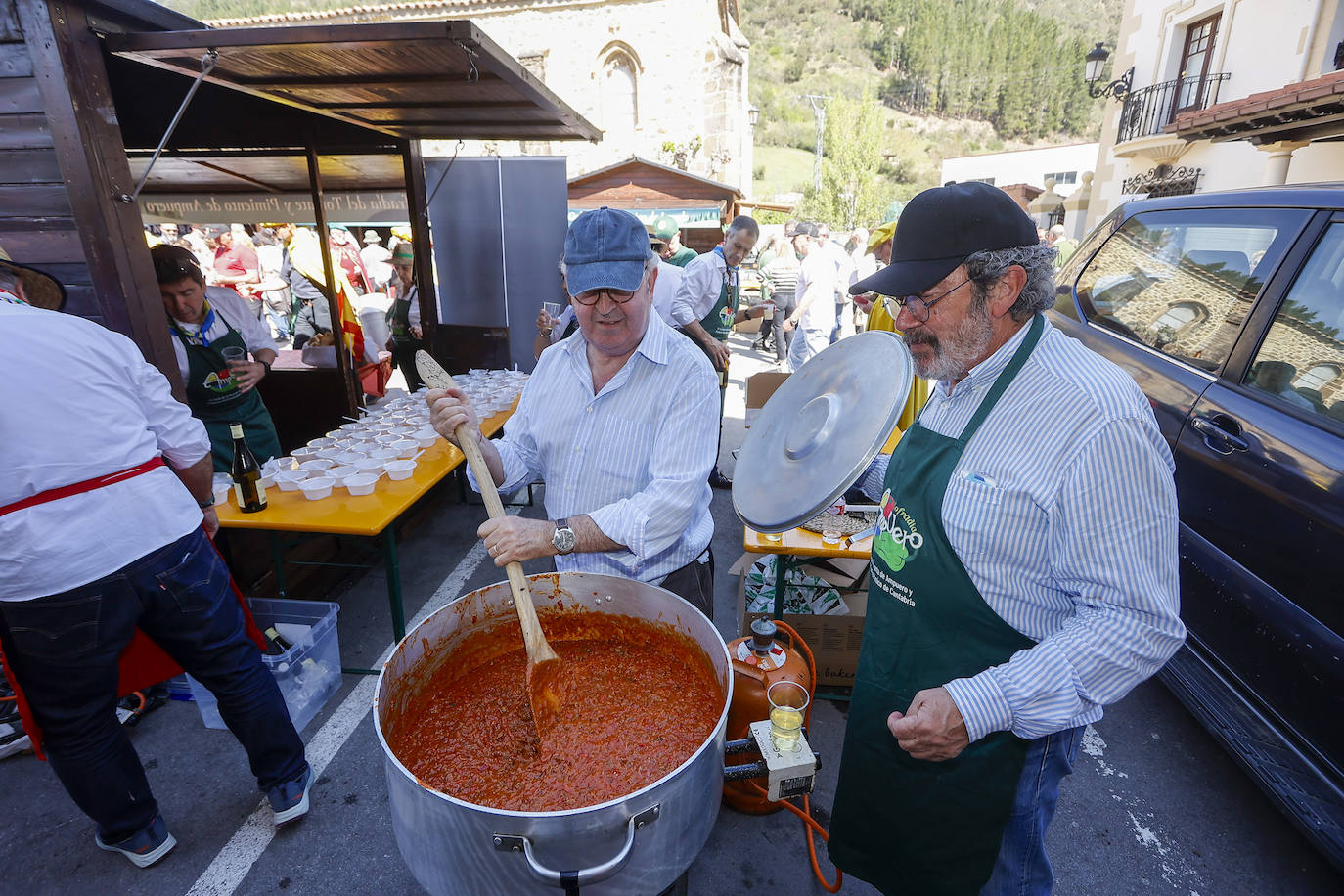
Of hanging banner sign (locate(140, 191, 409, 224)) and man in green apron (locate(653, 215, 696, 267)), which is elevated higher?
hanging banner sign (locate(140, 191, 409, 224))

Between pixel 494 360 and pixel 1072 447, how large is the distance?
19.9 ft

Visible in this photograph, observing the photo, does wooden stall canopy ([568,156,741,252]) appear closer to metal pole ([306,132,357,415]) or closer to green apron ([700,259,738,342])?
green apron ([700,259,738,342])

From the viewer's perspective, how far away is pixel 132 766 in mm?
2266

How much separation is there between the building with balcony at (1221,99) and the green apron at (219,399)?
25.4 feet

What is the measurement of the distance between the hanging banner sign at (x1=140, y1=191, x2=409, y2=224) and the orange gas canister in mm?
6932

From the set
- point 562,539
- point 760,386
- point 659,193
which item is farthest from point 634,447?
point 659,193

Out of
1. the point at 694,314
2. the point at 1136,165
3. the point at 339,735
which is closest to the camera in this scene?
the point at 339,735

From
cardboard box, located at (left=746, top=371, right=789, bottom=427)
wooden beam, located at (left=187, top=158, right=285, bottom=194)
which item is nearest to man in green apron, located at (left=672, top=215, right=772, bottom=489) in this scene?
cardboard box, located at (left=746, top=371, right=789, bottom=427)

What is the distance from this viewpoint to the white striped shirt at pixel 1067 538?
3.75 feet

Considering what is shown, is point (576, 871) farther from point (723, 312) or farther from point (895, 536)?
point (723, 312)

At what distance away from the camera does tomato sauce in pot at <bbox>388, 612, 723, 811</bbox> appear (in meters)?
1.42

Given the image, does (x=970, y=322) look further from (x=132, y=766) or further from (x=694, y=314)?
(x=694, y=314)

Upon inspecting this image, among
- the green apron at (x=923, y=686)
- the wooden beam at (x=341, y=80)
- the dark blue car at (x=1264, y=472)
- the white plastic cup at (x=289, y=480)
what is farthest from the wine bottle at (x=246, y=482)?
the dark blue car at (x=1264, y=472)

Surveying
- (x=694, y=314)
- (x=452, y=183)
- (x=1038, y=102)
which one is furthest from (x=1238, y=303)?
(x=1038, y=102)
